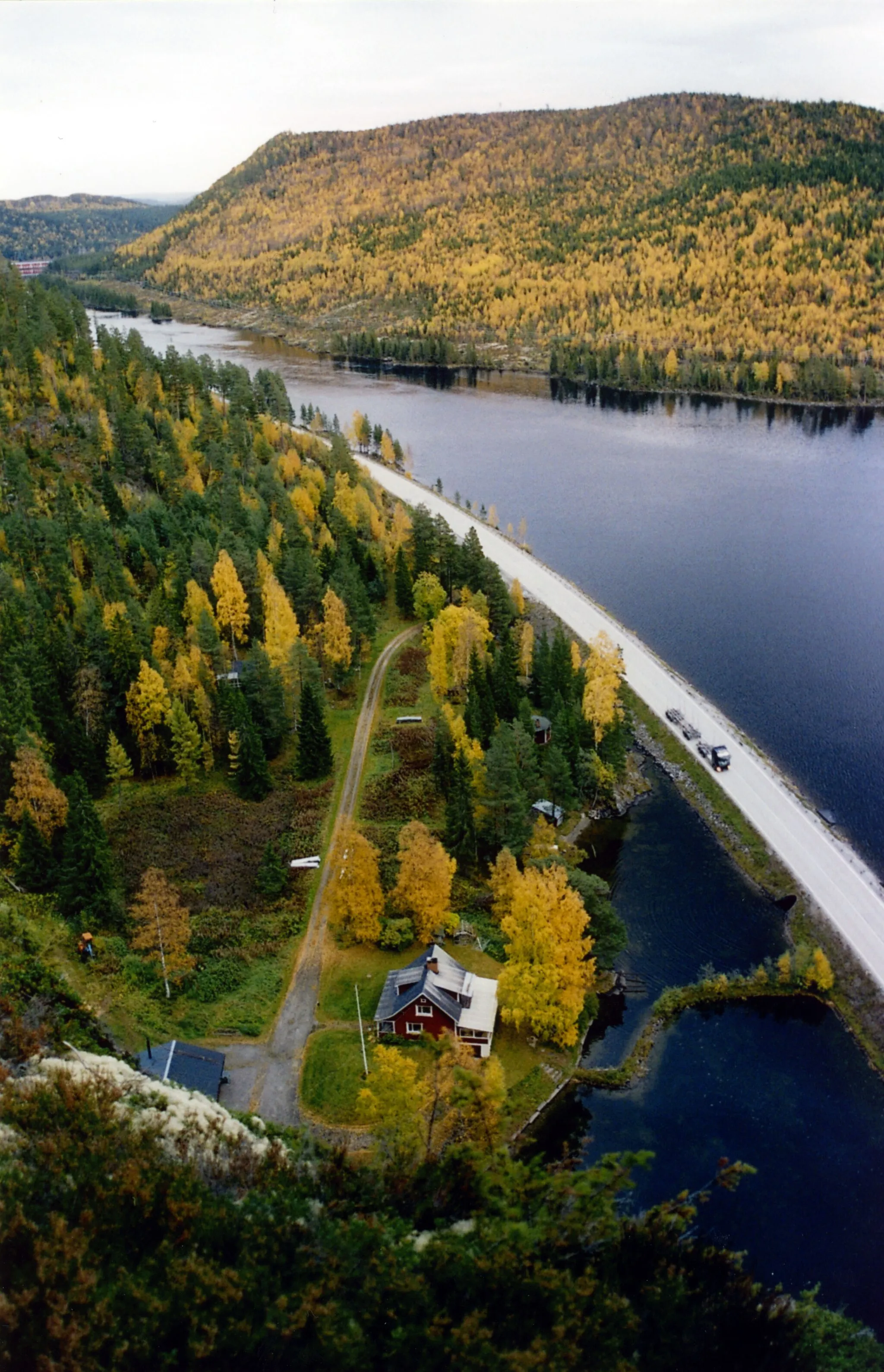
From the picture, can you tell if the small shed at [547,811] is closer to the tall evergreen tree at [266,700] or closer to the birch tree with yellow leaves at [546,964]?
the birch tree with yellow leaves at [546,964]

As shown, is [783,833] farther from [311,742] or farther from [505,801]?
[311,742]

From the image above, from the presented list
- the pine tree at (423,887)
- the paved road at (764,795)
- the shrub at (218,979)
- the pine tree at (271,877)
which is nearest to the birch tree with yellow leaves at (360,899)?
the pine tree at (423,887)

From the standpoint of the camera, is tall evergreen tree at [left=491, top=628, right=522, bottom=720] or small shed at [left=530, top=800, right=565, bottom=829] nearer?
small shed at [left=530, top=800, right=565, bottom=829]

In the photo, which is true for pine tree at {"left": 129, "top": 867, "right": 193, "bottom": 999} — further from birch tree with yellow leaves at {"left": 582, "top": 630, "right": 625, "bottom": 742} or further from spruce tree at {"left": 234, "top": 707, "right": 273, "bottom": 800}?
birch tree with yellow leaves at {"left": 582, "top": 630, "right": 625, "bottom": 742}

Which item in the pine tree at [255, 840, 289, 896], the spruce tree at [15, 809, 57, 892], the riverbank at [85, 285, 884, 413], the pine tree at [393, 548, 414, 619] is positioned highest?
the riverbank at [85, 285, 884, 413]

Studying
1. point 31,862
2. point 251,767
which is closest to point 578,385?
point 251,767

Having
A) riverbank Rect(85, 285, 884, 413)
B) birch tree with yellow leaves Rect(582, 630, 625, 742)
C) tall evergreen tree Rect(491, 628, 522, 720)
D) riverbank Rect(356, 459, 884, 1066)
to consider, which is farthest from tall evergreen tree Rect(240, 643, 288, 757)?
riverbank Rect(85, 285, 884, 413)

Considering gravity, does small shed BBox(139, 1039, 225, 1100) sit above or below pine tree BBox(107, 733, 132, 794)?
below

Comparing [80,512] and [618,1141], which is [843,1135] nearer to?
[618,1141]
